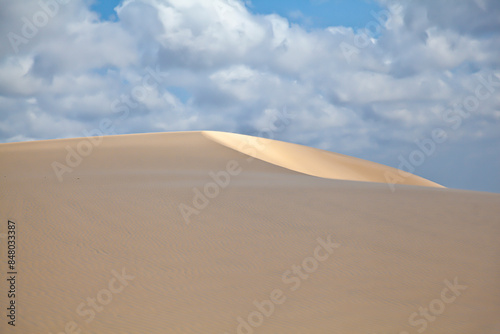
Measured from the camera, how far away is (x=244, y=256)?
8.97m

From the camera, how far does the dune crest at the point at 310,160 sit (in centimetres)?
2536

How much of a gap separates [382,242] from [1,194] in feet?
35.6

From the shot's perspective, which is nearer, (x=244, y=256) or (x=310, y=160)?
(x=244, y=256)

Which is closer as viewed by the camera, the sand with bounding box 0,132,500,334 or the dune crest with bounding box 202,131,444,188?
the sand with bounding box 0,132,500,334

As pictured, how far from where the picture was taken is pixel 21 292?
7152 mm

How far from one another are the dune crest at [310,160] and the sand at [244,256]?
8842 millimetres

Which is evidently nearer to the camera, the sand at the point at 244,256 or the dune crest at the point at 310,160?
Answer: the sand at the point at 244,256

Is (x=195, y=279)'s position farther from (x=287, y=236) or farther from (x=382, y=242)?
(x=382, y=242)

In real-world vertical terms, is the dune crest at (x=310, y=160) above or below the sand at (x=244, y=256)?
above

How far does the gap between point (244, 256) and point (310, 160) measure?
19808 mm

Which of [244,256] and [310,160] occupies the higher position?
[310,160]

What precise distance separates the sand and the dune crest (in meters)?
8.84

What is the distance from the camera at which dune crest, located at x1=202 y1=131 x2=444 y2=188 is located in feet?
83.2

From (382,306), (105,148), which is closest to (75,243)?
(382,306)
